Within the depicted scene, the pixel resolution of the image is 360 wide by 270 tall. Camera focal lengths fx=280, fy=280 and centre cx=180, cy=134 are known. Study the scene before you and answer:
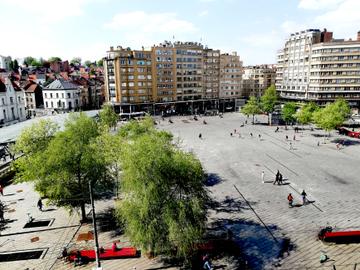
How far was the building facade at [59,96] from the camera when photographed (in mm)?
88125

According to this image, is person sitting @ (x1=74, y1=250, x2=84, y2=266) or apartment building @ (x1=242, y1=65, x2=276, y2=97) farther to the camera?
apartment building @ (x1=242, y1=65, x2=276, y2=97)

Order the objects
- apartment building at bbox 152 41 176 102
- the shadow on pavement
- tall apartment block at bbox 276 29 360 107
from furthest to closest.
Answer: apartment building at bbox 152 41 176 102 < tall apartment block at bbox 276 29 360 107 < the shadow on pavement

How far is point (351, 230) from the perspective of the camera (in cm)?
2342

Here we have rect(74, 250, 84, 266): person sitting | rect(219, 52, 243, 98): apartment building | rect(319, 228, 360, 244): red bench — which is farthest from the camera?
rect(219, 52, 243, 98): apartment building

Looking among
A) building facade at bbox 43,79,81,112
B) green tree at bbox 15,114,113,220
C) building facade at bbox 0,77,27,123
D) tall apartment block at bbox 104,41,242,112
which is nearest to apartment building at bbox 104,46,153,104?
tall apartment block at bbox 104,41,242,112

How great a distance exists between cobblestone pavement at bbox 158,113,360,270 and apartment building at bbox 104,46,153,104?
→ 38.9 metres

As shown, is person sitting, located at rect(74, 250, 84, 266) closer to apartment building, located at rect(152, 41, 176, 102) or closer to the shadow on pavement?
the shadow on pavement

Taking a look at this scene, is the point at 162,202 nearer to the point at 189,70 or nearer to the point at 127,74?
the point at 127,74

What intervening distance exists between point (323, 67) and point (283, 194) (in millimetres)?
70799

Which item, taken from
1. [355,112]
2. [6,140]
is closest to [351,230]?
[6,140]

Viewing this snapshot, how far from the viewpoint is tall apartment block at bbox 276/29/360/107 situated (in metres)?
84.2

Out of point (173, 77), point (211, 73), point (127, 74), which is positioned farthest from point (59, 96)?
point (211, 73)

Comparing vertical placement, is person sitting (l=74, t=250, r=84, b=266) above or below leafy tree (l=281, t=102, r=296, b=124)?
below

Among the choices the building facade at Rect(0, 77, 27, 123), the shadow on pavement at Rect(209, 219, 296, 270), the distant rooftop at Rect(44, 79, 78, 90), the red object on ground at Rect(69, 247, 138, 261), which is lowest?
the shadow on pavement at Rect(209, 219, 296, 270)
